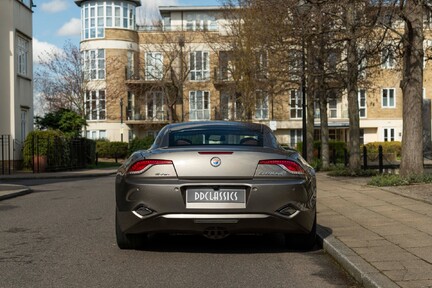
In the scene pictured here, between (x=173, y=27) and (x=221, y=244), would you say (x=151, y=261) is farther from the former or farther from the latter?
A: (x=173, y=27)

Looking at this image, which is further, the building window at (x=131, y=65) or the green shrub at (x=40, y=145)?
the building window at (x=131, y=65)

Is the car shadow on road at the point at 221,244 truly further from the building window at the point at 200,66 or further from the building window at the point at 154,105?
the building window at the point at 154,105

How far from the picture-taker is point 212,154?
6852 millimetres

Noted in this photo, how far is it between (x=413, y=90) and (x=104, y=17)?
4365 cm

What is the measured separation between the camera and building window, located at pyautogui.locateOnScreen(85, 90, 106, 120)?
177 feet

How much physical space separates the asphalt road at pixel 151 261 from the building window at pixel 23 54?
2221 centimetres

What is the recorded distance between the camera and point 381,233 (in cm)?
811

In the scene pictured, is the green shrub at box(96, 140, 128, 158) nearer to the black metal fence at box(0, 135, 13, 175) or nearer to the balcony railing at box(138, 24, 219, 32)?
the balcony railing at box(138, 24, 219, 32)

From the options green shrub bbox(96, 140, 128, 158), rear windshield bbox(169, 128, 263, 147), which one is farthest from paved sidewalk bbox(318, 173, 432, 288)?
green shrub bbox(96, 140, 128, 158)

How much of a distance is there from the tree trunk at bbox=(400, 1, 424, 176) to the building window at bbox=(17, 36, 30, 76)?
68.9ft

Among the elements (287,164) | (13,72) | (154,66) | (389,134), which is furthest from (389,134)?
(287,164)

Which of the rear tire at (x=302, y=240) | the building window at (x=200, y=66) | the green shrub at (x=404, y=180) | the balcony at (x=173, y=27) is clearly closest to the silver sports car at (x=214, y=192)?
the rear tire at (x=302, y=240)

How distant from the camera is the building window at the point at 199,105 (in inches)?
2199

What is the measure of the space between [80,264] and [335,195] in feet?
26.6
